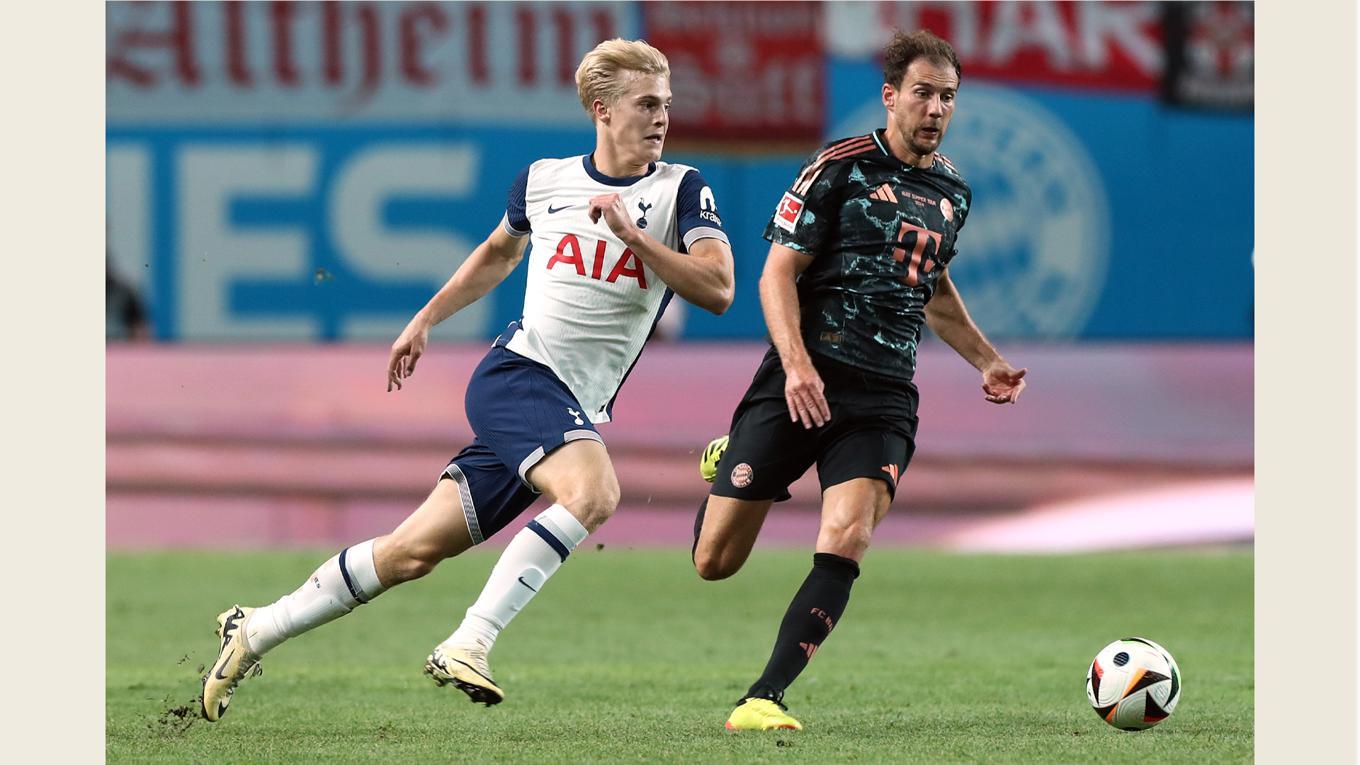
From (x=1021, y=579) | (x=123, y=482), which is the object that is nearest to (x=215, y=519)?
(x=123, y=482)

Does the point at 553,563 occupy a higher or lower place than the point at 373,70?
lower

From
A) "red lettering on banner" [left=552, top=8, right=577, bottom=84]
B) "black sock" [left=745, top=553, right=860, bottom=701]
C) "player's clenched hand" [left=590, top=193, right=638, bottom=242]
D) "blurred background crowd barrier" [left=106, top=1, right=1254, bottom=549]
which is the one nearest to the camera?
"player's clenched hand" [left=590, top=193, right=638, bottom=242]

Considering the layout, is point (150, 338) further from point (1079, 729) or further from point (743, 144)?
point (1079, 729)

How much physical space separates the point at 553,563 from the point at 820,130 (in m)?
10.8

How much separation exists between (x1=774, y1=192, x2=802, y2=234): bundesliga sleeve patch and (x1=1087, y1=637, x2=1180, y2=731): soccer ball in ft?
5.99

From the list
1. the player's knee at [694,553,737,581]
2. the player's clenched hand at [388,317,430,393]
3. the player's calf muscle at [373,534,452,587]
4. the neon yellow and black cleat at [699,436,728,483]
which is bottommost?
the player's knee at [694,553,737,581]

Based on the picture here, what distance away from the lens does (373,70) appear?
637 inches

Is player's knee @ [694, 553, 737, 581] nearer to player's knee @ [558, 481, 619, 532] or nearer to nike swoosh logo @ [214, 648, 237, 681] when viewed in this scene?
player's knee @ [558, 481, 619, 532]

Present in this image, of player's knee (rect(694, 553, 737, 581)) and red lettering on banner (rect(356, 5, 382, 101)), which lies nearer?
player's knee (rect(694, 553, 737, 581))

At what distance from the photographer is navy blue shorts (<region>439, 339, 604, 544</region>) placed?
5.91 metres

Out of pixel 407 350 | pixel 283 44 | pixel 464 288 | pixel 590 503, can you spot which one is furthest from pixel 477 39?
pixel 590 503

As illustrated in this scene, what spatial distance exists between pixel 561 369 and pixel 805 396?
0.83m

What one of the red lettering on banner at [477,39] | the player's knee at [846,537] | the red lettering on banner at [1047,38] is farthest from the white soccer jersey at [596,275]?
the red lettering on banner at [1047,38]

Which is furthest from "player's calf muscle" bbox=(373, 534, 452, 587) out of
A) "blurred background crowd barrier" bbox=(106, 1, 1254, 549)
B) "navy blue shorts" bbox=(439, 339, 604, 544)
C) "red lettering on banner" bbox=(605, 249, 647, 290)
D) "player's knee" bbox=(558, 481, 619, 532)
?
"blurred background crowd barrier" bbox=(106, 1, 1254, 549)
